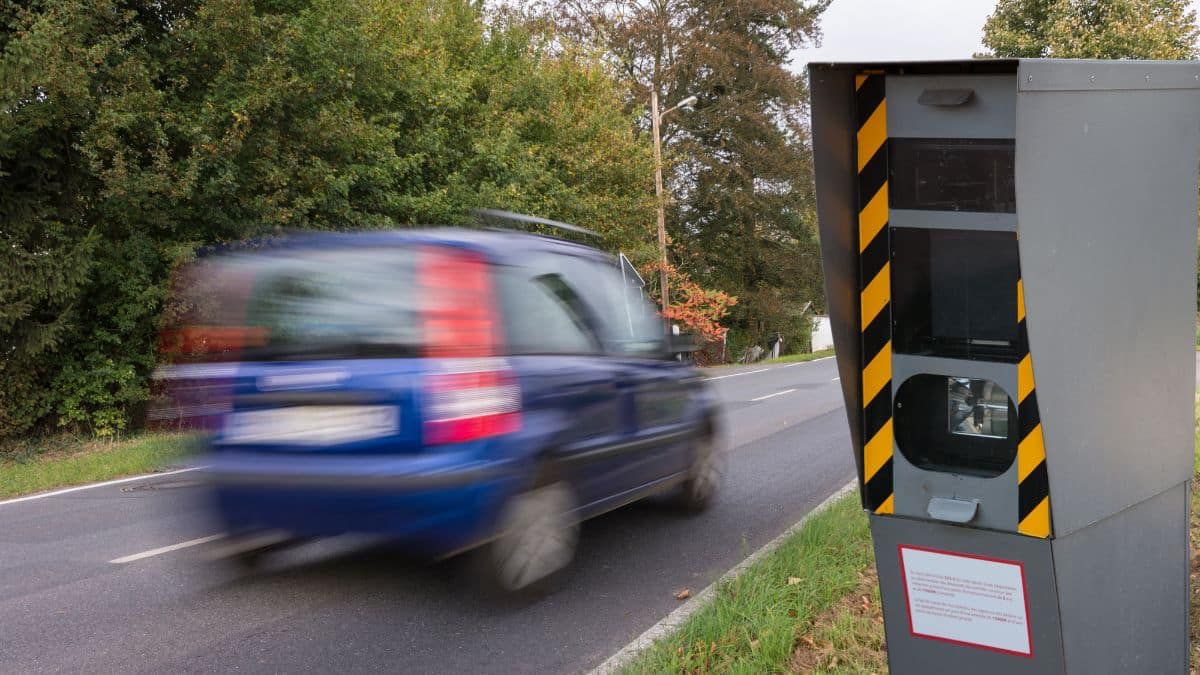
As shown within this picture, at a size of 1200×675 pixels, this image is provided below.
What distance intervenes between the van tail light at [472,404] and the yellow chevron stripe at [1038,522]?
2.48 m

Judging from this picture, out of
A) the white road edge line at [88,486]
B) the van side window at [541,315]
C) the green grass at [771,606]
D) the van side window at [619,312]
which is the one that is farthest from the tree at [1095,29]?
the white road edge line at [88,486]

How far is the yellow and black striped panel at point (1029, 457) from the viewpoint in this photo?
255 centimetres

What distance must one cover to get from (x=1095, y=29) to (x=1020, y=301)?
20429 mm

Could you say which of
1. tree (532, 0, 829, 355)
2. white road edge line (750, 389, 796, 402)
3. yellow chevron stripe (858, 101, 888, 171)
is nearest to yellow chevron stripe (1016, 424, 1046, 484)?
yellow chevron stripe (858, 101, 888, 171)

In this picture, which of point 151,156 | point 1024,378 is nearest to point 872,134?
point 1024,378

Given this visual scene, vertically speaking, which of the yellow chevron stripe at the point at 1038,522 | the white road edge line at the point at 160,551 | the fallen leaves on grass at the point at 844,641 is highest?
the yellow chevron stripe at the point at 1038,522

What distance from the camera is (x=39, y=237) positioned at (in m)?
11.7

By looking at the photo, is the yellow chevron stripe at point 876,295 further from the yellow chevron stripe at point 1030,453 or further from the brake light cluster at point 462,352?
the brake light cluster at point 462,352

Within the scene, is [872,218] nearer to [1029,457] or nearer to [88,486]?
[1029,457]

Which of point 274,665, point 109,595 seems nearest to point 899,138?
point 274,665

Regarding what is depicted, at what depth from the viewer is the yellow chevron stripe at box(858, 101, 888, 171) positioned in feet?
9.11

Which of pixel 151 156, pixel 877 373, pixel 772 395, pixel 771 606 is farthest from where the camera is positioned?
pixel 772 395

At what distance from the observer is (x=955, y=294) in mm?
2764

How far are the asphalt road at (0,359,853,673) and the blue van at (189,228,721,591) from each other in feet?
1.03
